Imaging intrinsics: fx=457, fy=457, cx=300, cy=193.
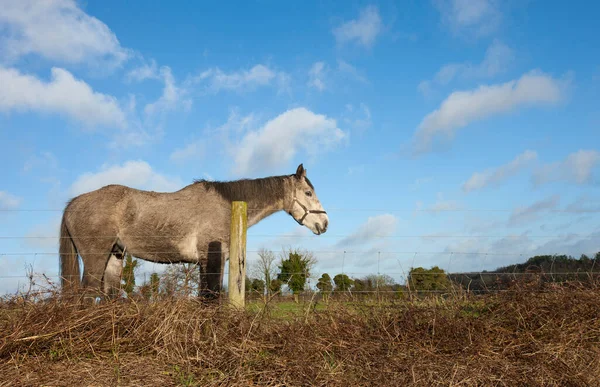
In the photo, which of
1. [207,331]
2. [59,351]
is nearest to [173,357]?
[207,331]

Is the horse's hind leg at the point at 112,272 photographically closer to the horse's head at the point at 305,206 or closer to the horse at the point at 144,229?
the horse at the point at 144,229

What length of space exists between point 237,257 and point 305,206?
3658mm

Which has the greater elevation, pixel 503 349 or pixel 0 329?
pixel 0 329

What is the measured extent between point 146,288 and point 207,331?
100 centimetres

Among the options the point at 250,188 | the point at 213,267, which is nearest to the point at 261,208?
the point at 250,188

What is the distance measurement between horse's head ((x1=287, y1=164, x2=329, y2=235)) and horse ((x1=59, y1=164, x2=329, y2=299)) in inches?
46.0

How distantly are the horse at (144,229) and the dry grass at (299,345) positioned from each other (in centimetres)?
266

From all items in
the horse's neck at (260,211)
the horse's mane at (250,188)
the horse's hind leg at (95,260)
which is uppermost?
the horse's mane at (250,188)

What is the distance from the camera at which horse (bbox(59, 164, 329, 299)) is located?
25.7ft

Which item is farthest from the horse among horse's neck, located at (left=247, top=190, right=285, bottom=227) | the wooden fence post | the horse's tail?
the wooden fence post

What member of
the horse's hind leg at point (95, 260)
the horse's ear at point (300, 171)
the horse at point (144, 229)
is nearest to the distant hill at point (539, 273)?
the horse's ear at point (300, 171)

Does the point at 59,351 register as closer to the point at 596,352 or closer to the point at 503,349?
the point at 503,349

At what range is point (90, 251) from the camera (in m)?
7.81

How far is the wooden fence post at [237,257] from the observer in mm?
5711
